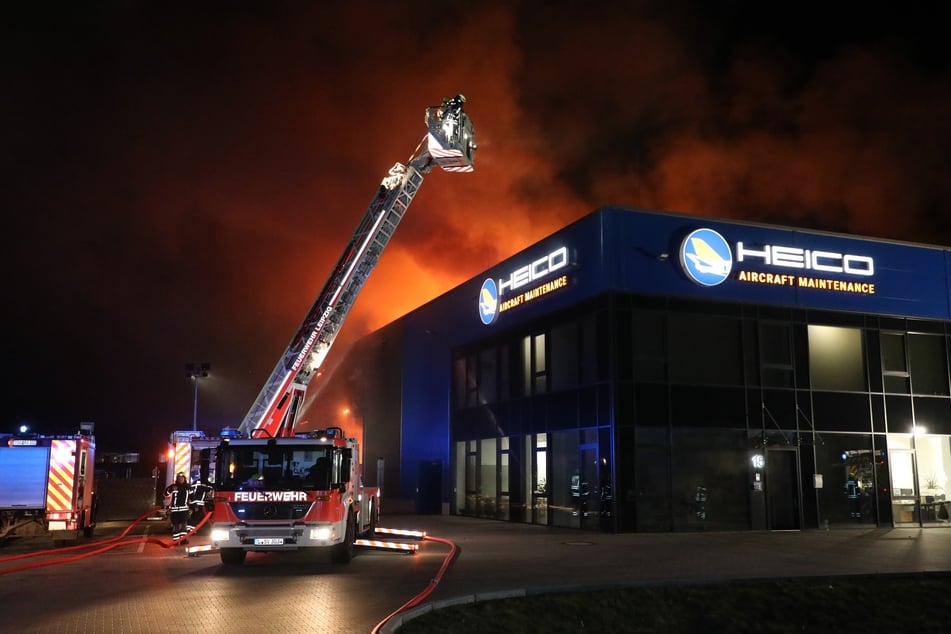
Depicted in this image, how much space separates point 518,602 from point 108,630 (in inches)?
197

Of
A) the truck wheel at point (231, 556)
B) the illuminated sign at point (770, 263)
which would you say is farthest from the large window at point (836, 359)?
the truck wheel at point (231, 556)

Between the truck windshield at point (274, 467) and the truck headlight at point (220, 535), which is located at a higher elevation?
the truck windshield at point (274, 467)

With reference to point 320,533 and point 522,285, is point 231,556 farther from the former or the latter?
point 522,285

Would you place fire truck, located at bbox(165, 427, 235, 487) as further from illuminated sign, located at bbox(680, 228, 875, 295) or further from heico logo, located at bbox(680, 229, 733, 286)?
illuminated sign, located at bbox(680, 228, 875, 295)

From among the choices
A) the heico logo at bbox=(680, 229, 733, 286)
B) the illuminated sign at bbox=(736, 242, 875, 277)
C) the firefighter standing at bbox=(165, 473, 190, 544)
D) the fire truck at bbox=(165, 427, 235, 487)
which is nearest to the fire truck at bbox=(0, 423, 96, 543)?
the firefighter standing at bbox=(165, 473, 190, 544)

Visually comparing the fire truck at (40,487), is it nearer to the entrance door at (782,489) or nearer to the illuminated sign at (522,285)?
the illuminated sign at (522,285)

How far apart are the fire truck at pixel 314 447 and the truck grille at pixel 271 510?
0.06 ft

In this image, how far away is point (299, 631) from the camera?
9.30 m

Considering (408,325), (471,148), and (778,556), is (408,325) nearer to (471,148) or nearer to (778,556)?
(471,148)

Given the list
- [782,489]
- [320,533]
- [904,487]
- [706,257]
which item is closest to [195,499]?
[320,533]

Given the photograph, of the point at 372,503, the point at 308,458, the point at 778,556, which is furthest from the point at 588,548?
the point at 308,458

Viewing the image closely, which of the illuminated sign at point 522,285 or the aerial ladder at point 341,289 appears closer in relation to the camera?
the aerial ladder at point 341,289

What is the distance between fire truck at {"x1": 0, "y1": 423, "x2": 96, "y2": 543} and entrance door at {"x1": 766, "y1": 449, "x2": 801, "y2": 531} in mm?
17899

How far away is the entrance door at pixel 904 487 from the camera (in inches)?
963
